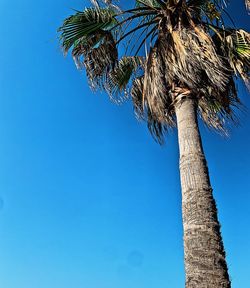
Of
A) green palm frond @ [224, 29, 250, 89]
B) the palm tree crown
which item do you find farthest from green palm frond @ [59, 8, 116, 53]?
green palm frond @ [224, 29, 250, 89]

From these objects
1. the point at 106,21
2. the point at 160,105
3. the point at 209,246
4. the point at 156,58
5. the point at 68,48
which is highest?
the point at 106,21

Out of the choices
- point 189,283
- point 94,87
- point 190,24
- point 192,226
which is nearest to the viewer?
point 189,283

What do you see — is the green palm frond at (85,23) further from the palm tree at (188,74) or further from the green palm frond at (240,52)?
the green palm frond at (240,52)

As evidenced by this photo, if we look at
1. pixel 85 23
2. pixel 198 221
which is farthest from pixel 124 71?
pixel 198 221

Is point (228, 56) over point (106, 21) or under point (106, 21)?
under

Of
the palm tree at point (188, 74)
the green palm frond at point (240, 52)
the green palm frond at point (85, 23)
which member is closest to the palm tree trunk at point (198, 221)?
the palm tree at point (188, 74)

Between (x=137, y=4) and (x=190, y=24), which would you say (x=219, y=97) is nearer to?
(x=190, y=24)

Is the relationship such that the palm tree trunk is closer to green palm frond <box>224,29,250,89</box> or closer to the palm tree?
the palm tree

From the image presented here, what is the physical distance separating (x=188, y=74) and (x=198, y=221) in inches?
98.6

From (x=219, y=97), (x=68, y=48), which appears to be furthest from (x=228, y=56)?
(x=68, y=48)

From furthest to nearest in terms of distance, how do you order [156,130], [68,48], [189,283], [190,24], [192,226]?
[156,130] → [68,48] → [190,24] → [192,226] → [189,283]

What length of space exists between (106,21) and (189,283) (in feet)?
16.8

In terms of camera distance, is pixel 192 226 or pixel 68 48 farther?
pixel 68 48

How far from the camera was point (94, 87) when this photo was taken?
7.25 m
